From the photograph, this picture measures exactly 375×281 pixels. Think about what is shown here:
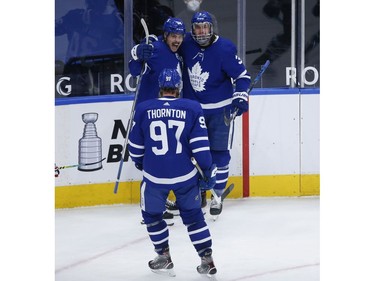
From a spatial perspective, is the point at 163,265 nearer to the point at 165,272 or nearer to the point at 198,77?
the point at 165,272

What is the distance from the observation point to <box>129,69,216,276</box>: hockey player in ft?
12.5

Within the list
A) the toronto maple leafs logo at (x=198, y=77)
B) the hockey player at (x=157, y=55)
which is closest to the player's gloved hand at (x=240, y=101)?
the toronto maple leafs logo at (x=198, y=77)

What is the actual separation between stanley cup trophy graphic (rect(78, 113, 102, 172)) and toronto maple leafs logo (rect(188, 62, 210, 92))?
745 mm

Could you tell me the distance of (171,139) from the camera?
3.82m

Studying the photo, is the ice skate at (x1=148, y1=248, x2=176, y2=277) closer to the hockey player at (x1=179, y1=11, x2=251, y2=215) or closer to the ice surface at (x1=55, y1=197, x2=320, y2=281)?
the ice surface at (x1=55, y1=197, x2=320, y2=281)

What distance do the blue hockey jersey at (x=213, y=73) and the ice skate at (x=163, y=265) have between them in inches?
48.3

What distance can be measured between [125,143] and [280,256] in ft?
4.61

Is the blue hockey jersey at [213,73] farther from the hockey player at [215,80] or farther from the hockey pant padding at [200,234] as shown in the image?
the hockey pant padding at [200,234]

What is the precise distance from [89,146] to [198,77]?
2.93 feet

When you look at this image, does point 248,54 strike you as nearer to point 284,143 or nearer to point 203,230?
point 284,143

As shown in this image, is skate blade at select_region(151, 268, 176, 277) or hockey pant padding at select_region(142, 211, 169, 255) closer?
hockey pant padding at select_region(142, 211, 169, 255)

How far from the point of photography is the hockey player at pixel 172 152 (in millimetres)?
3799

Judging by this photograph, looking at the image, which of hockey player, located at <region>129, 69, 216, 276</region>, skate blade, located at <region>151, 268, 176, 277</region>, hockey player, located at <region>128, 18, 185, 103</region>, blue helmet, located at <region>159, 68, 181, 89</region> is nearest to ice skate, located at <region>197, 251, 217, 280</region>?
hockey player, located at <region>129, 69, 216, 276</region>
